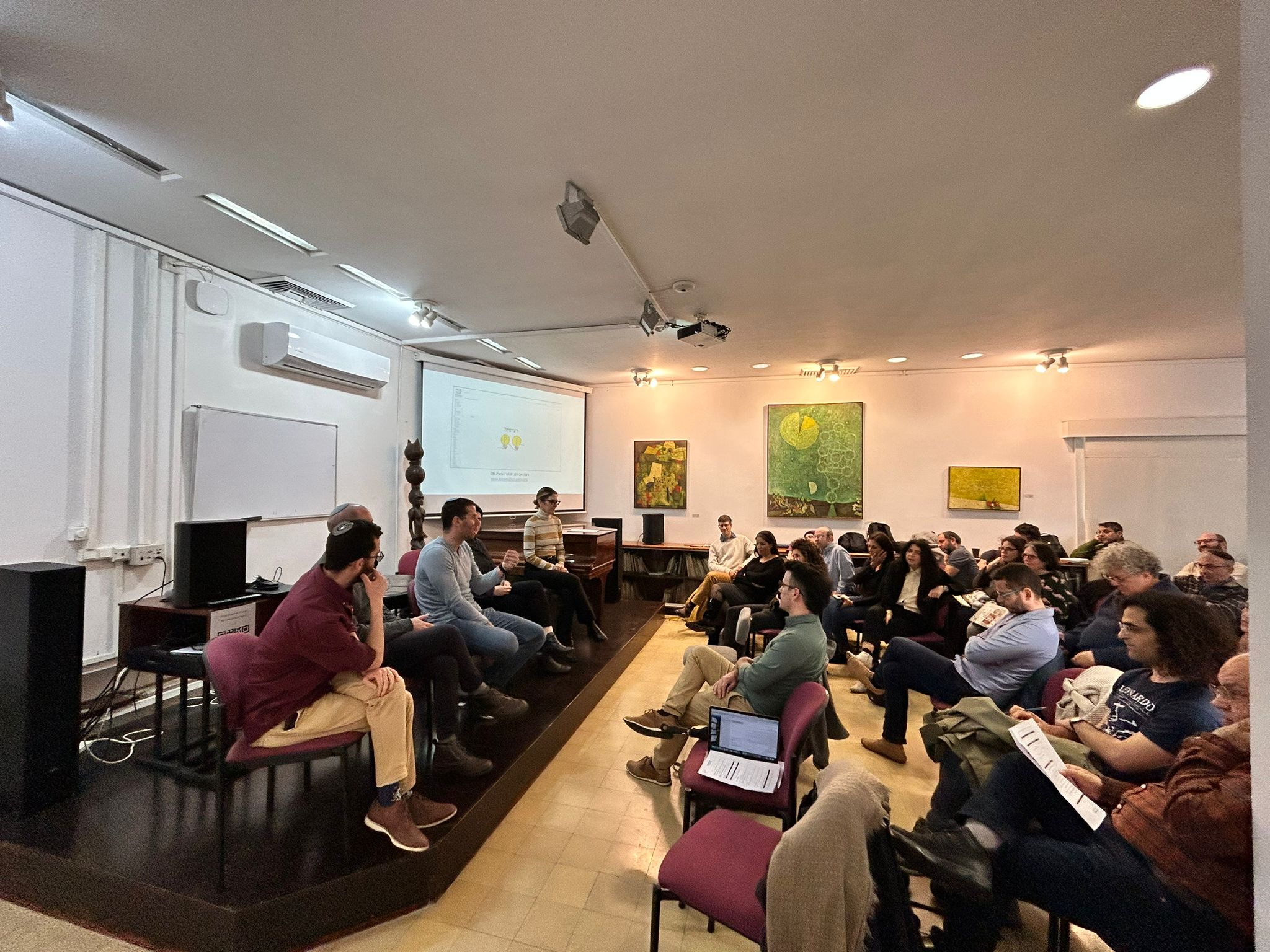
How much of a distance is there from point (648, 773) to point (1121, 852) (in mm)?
1957

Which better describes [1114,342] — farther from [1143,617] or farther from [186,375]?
[186,375]

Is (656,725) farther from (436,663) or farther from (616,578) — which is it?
(616,578)

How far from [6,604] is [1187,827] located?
13.4ft

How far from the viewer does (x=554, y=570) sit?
435cm

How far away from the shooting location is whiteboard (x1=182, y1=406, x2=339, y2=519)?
345 centimetres

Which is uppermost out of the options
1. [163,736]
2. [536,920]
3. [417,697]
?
[417,697]

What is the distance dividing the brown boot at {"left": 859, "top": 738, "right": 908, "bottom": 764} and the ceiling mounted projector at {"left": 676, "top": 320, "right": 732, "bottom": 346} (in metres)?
3.17

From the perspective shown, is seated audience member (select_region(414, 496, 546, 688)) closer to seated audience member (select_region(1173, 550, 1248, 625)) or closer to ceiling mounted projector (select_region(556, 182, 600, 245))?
ceiling mounted projector (select_region(556, 182, 600, 245))

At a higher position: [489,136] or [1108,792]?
[489,136]

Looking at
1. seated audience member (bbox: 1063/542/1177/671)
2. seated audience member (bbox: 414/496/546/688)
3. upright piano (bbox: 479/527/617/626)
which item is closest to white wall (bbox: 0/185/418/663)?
seated audience member (bbox: 414/496/546/688)

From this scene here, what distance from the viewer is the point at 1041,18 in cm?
151

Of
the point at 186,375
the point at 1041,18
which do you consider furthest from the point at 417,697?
the point at 1041,18

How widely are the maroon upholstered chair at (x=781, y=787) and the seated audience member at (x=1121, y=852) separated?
415mm

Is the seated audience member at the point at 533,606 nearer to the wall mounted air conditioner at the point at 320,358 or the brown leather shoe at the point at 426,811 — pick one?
the brown leather shoe at the point at 426,811
